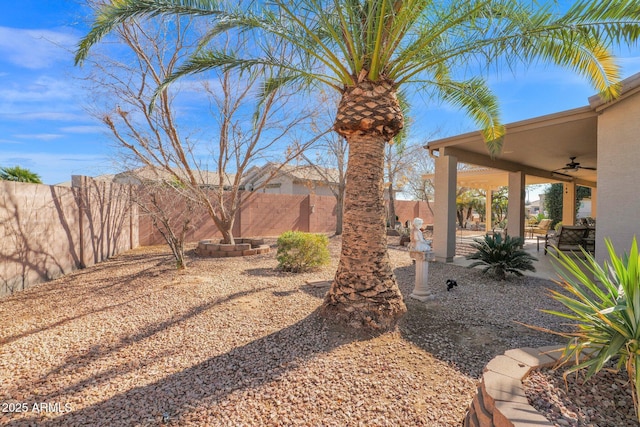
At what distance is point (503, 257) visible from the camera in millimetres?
7258

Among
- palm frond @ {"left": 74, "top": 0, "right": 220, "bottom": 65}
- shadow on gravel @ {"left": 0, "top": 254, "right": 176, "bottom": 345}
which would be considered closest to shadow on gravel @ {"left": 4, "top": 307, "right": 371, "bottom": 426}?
shadow on gravel @ {"left": 0, "top": 254, "right": 176, "bottom": 345}

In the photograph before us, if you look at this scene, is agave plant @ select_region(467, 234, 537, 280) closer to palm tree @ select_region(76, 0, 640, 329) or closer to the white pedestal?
the white pedestal

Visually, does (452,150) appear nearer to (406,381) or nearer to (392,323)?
(392,323)

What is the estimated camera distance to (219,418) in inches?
103

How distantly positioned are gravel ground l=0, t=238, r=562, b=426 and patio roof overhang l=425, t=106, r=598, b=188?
380 centimetres

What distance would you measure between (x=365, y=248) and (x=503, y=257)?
4.67m

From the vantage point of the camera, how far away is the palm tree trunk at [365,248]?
4.21m

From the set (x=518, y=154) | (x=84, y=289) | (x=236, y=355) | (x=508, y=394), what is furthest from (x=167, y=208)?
(x=518, y=154)

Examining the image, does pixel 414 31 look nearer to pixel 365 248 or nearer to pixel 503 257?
pixel 365 248

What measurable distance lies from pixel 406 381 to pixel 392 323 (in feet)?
3.68

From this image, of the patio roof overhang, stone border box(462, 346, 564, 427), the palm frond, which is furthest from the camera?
the patio roof overhang

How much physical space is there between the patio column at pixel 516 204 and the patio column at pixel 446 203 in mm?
4823

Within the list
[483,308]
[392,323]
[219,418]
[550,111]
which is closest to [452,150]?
[550,111]

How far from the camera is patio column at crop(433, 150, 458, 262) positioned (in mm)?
9352
